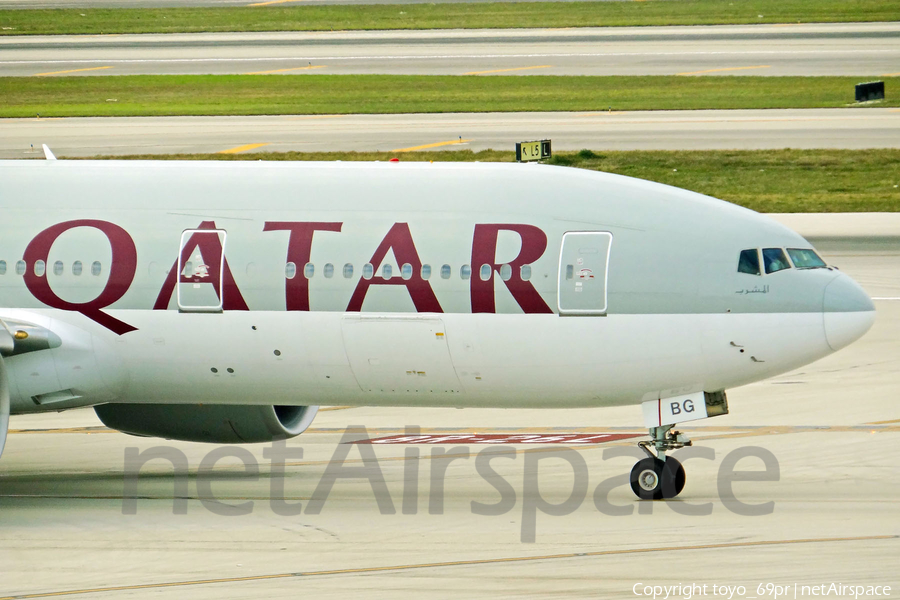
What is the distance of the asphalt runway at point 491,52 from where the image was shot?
70500 millimetres

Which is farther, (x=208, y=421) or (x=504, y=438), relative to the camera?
(x=504, y=438)

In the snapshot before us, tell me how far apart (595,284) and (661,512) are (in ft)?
10.4

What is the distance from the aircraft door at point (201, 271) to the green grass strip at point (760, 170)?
28709 mm

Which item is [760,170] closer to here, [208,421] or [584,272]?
[208,421]

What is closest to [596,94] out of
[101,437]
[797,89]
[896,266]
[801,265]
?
[797,89]

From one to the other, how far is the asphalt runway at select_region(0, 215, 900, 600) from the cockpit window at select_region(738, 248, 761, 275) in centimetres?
322

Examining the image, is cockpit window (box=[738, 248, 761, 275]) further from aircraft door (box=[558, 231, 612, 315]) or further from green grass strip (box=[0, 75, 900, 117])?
green grass strip (box=[0, 75, 900, 117])

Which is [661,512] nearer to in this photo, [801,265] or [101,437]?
[801,265]

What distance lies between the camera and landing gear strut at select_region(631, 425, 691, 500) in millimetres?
19078

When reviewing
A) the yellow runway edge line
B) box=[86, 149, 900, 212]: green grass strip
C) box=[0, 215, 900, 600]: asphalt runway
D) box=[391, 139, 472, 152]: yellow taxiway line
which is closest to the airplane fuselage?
box=[0, 215, 900, 600]: asphalt runway

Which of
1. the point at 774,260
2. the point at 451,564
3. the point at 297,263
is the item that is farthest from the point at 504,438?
the point at 451,564

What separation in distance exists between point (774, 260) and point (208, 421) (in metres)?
8.89

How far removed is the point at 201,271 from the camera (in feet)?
64.7

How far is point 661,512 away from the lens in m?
18.7
